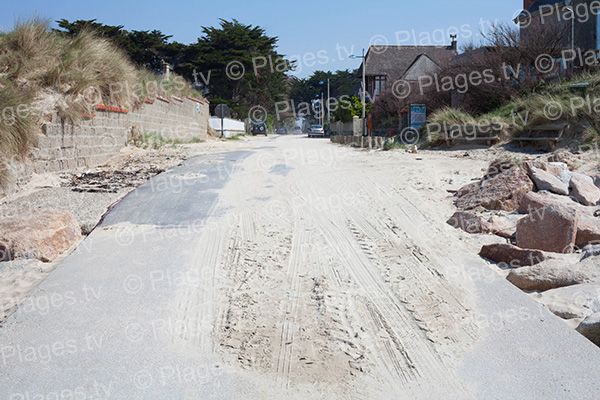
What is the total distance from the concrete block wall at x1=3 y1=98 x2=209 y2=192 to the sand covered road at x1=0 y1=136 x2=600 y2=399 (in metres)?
3.29

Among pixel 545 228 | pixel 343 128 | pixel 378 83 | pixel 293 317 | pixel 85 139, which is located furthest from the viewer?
pixel 378 83

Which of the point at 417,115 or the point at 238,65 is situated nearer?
A: the point at 417,115

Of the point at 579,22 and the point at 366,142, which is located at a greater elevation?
the point at 579,22

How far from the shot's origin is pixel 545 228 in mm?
5535

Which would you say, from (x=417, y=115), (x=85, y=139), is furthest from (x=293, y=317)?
(x=417, y=115)

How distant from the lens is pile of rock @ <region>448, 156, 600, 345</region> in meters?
4.11

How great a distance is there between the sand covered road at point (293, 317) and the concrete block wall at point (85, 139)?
10.8 ft

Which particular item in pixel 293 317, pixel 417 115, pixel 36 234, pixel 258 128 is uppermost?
pixel 258 128

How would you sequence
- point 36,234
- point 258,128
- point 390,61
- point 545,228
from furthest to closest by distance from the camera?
point 258,128
point 390,61
point 545,228
point 36,234

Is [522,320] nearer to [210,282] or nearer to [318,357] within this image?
[318,357]

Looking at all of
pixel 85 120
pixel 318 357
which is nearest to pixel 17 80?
pixel 85 120

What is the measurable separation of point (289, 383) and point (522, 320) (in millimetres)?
1953

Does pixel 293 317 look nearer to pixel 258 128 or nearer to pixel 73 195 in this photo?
pixel 73 195

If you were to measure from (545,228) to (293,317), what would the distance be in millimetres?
3475
